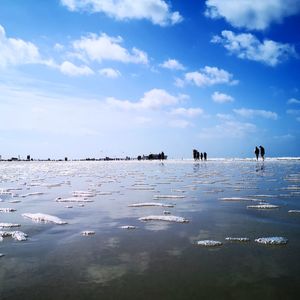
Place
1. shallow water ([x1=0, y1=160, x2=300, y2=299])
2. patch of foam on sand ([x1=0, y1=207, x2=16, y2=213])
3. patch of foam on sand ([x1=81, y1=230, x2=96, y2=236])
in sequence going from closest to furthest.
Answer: shallow water ([x1=0, y1=160, x2=300, y2=299]), patch of foam on sand ([x1=81, y1=230, x2=96, y2=236]), patch of foam on sand ([x1=0, y1=207, x2=16, y2=213])

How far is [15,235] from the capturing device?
4.63 m

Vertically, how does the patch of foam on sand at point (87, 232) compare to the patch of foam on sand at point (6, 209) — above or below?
below

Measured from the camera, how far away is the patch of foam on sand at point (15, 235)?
446cm

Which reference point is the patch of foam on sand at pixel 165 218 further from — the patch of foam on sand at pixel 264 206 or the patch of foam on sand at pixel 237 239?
the patch of foam on sand at pixel 264 206

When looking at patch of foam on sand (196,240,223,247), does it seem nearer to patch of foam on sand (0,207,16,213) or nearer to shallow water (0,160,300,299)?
shallow water (0,160,300,299)

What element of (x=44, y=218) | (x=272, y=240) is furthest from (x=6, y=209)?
(x=272, y=240)

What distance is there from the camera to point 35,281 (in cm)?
293

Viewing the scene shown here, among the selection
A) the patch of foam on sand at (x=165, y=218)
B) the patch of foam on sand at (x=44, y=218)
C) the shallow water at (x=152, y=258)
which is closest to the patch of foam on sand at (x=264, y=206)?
the shallow water at (x=152, y=258)

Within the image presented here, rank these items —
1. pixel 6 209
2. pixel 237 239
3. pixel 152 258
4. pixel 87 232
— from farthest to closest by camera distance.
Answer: pixel 6 209 < pixel 87 232 < pixel 237 239 < pixel 152 258

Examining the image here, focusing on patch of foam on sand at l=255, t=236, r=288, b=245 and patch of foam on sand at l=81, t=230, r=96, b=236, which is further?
patch of foam on sand at l=81, t=230, r=96, b=236

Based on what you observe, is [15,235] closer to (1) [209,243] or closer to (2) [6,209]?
(2) [6,209]

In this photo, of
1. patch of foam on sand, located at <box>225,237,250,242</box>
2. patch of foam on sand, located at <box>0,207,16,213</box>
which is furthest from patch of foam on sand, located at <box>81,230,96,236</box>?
patch of foam on sand, located at <box>0,207,16,213</box>

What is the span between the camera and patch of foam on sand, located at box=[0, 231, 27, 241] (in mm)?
A: 4465

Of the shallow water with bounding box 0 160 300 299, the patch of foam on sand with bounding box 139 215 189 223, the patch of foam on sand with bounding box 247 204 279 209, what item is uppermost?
the patch of foam on sand with bounding box 247 204 279 209
